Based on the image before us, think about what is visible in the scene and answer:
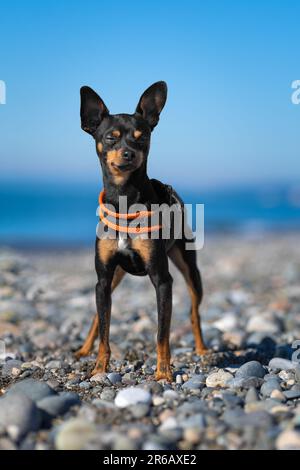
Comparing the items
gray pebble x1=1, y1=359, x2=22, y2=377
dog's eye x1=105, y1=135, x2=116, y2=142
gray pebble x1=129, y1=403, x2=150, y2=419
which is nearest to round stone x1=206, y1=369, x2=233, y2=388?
gray pebble x1=129, y1=403, x2=150, y2=419

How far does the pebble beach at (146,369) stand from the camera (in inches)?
157

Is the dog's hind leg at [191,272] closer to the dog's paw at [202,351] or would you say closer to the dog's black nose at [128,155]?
the dog's paw at [202,351]

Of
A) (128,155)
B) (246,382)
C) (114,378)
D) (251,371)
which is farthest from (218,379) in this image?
(128,155)

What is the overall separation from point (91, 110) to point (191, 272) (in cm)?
208

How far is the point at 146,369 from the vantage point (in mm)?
6121

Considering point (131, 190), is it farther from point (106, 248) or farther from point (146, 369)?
point (146, 369)

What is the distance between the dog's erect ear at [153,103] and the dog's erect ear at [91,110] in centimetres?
32

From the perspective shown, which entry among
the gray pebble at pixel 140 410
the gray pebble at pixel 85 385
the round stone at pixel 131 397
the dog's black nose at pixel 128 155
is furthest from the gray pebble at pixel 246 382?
the dog's black nose at pixel 128 155

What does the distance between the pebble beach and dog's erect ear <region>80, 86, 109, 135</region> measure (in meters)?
2.14

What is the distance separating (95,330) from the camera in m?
6.89

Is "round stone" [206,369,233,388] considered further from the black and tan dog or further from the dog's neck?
the dog's neck

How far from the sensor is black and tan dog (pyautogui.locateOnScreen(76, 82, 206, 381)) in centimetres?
526
